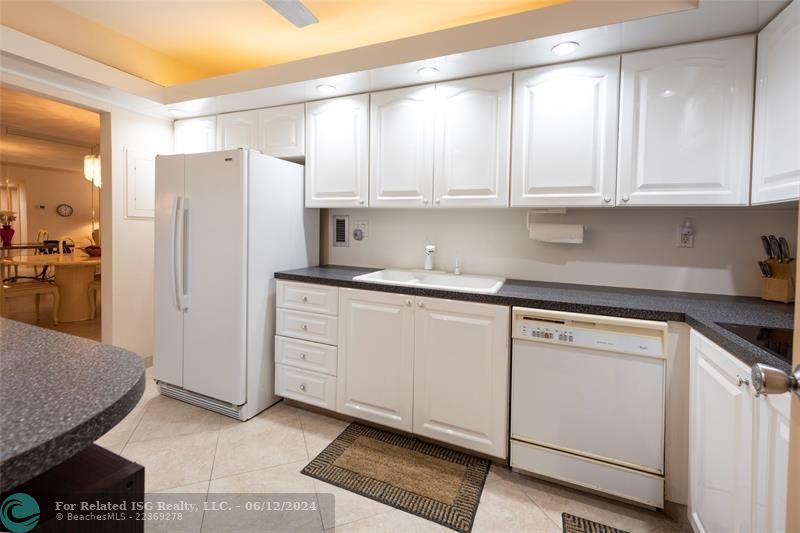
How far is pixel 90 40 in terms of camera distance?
8.53ft

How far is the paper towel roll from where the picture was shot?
7.19 ft

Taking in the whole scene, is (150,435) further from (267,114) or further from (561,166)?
(561,166)

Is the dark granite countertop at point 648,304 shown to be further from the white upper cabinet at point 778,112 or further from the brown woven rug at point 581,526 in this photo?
the brown woven rug at point 581,526

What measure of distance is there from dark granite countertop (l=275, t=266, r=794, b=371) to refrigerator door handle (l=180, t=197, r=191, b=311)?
880mm

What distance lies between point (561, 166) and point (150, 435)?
282 centimetres

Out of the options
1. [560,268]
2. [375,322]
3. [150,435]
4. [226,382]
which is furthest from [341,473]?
[560,268]

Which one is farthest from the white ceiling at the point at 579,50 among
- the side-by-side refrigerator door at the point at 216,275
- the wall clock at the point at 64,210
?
the wall clock at the point at 64,210

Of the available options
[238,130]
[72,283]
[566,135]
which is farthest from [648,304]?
[72,283]

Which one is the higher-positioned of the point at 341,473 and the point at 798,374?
the point at 798,374

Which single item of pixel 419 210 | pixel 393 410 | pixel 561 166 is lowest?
pixel 393 410

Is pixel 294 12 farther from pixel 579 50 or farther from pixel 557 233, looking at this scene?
pixel 557 233

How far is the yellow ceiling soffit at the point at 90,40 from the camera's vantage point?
7.49ft

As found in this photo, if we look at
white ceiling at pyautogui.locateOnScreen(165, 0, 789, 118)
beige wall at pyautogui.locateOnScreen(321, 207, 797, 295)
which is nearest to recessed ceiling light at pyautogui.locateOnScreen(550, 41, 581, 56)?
white ceiling at pyautogui.locateOnScreen(165, 0, 789, 118)

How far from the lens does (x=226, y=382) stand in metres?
2.39
